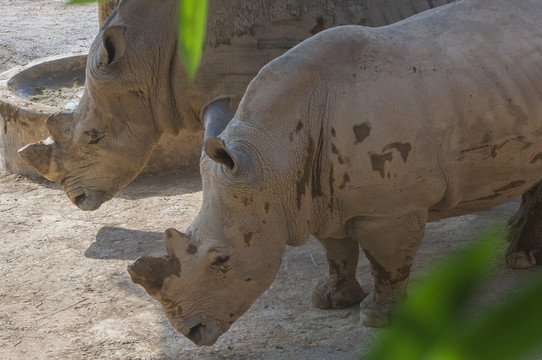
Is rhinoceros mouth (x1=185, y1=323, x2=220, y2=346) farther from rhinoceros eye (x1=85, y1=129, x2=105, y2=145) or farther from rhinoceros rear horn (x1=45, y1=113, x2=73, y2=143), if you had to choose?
rhinoceros rear horn (x1=45, y1=113, x2=73, y2=143)

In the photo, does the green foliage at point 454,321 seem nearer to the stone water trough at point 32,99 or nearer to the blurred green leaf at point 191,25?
the blurred green leaf at point 191,25

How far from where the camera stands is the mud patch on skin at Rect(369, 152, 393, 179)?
312 centimetres

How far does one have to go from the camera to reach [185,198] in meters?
6.24

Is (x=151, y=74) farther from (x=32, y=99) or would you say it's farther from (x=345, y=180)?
(x=32, y=99)

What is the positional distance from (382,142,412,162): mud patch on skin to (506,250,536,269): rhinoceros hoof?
4.31ft

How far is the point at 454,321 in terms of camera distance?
27 cm

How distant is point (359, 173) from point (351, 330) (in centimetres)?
93

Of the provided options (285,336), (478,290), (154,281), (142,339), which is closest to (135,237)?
(142,339)

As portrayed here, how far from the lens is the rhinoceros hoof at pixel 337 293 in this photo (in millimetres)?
3973

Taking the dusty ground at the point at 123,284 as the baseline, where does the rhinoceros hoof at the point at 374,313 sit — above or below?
above

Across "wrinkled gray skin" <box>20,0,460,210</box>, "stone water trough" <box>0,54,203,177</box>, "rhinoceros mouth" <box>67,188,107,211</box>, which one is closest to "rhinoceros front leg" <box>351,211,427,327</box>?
"wrinkled gray skin" <box>20,0,460,210</box>

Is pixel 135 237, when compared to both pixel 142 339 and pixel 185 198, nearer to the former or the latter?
pixel 185 198

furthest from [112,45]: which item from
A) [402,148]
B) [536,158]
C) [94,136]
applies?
[536,158]

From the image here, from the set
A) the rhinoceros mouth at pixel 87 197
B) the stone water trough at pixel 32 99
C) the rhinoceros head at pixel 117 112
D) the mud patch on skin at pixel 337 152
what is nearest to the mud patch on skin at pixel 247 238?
the mud patch on skin at pixel 337 152
